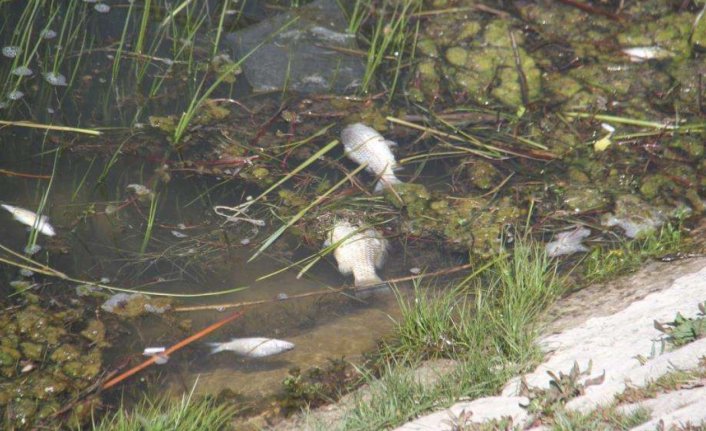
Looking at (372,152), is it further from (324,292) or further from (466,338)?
(466,338)

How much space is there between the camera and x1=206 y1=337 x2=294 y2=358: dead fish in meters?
3.52

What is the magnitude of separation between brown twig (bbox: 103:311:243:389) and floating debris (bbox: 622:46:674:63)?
A: 3413mm

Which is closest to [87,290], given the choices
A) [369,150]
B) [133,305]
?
[133,305]

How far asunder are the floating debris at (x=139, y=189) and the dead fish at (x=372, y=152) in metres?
1.21

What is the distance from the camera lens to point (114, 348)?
3.54 metres

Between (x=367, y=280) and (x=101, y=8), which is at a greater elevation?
(x=101, y=8)

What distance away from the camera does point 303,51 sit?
5605mm

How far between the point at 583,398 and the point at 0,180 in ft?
11.2

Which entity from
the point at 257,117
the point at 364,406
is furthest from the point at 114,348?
the point at 257,117

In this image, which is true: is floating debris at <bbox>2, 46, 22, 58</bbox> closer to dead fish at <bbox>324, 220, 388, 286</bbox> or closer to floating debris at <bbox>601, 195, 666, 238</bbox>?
dead fish at <bbox>324, 220, 388, 286</bbox>

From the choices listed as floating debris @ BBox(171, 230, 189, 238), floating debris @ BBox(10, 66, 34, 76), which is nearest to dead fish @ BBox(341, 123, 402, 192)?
floating debris @ BBox(171, 230, 189, 238)

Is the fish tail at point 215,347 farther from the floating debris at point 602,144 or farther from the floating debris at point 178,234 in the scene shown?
the floating debris at point 602,144

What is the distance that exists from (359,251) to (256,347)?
835mm

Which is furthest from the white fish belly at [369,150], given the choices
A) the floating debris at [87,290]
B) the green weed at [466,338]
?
the floating debris at [87,290]
